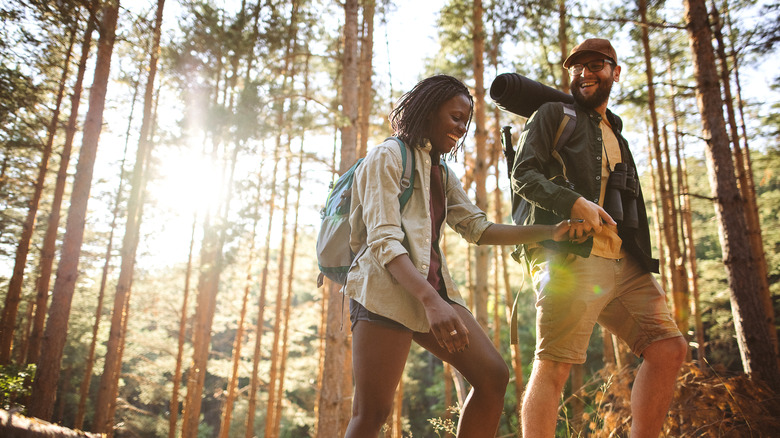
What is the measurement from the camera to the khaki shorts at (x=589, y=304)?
220cm

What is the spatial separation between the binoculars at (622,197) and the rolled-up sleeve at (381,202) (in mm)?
1132

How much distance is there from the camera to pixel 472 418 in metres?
1.89

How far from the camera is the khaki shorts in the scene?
7.21ft

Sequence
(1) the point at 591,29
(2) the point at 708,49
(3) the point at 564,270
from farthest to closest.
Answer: (1) the point at 591,29 < (2) the point at 708,49 < (3) the point at 564,270

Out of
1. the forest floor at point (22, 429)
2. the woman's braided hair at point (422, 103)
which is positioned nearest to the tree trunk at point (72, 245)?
the forest floor at point (22, 429)

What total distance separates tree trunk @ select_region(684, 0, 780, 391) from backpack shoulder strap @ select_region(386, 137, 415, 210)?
405cm

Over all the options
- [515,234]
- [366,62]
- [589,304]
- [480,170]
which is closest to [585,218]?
[515,234]

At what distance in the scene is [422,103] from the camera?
2.14 metres

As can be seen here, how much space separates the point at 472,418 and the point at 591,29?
876cm

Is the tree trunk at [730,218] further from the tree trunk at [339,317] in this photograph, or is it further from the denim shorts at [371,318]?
the tree trunk at [339,317]

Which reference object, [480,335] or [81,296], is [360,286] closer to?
[480,335]

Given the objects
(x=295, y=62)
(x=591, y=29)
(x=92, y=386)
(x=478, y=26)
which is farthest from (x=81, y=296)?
(x=591, y=29)

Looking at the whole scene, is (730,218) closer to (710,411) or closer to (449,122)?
(710,411)

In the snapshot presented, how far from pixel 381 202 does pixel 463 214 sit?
2.13ft
